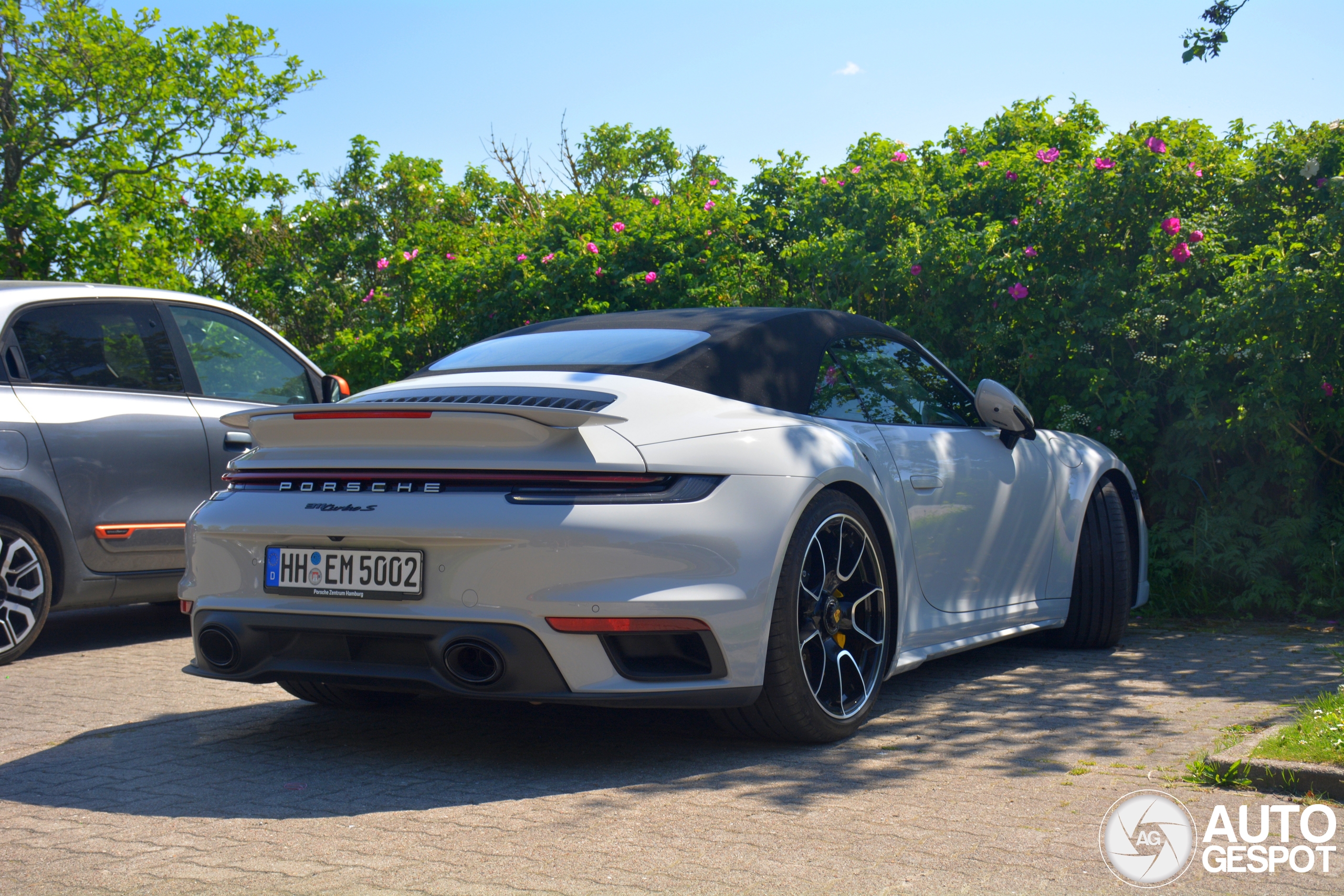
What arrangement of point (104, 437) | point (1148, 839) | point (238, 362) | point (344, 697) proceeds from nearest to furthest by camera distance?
point (1148, 839) < point (344, 697) < point (104, 437) < point (238, 362)

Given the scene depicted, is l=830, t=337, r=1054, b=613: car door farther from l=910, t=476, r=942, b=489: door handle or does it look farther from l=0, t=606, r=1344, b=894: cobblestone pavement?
l=0, t=606, r=1344, b=894: cobblestone pavement

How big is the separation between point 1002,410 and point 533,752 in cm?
244

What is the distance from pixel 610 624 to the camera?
341 cm

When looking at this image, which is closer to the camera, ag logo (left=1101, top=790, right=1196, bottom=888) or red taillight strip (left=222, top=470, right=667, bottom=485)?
ag logo (left=1101, top=790, right=1196, bottom=888)

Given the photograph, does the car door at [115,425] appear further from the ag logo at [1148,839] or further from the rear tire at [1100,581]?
the ag logo at [1148,839]

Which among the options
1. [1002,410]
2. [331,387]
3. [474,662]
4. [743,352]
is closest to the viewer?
[474,662]

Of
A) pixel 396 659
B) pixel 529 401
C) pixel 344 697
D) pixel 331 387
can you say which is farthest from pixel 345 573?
pixel 331 387

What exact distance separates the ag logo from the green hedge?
3967mm

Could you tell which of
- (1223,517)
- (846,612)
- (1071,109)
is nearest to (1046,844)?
(846,612)

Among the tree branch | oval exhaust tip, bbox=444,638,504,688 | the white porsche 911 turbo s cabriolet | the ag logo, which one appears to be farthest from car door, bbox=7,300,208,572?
the tree branch

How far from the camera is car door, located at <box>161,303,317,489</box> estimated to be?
21.6 ft

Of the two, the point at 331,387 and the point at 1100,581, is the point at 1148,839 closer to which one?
the point at 1100,581

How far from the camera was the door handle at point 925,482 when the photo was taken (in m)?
4.46

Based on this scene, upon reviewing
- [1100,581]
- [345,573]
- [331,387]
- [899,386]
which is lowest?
[1100,581]
